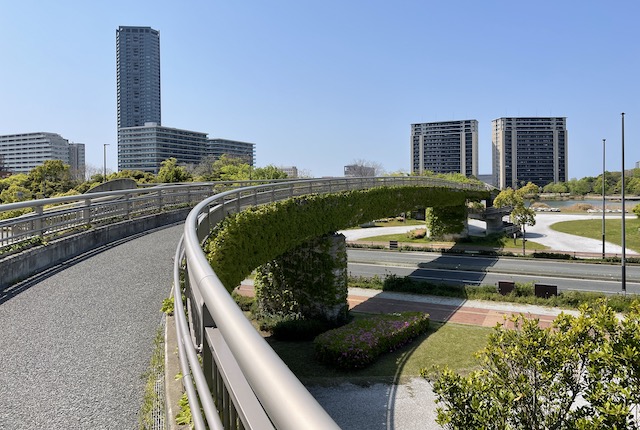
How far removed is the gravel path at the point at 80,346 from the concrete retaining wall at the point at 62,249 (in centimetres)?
67

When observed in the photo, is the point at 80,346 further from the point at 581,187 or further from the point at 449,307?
the point at 581,187

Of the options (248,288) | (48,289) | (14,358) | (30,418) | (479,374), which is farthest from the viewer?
(248,288)

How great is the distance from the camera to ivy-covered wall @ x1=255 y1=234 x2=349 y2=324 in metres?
23.6

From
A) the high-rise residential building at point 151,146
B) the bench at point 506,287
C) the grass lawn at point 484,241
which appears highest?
the high-rise residential building at point 151,146

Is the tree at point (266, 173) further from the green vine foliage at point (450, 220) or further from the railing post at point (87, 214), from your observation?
the railing post at point (87, 214)

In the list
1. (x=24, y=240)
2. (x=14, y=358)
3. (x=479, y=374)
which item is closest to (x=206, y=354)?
(x=14, y=358)

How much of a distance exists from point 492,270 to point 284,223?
26.4 meters

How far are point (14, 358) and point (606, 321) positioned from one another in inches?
384

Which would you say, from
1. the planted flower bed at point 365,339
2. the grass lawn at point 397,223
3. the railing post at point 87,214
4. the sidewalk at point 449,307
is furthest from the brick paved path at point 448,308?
the grass lawn at point 397,223

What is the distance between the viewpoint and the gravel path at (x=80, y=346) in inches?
173

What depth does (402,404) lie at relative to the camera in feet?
51.5

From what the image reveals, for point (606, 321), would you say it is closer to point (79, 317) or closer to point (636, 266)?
point (79, 317)

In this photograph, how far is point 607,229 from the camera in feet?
184

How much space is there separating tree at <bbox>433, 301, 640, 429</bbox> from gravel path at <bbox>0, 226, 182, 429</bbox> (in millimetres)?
5979
